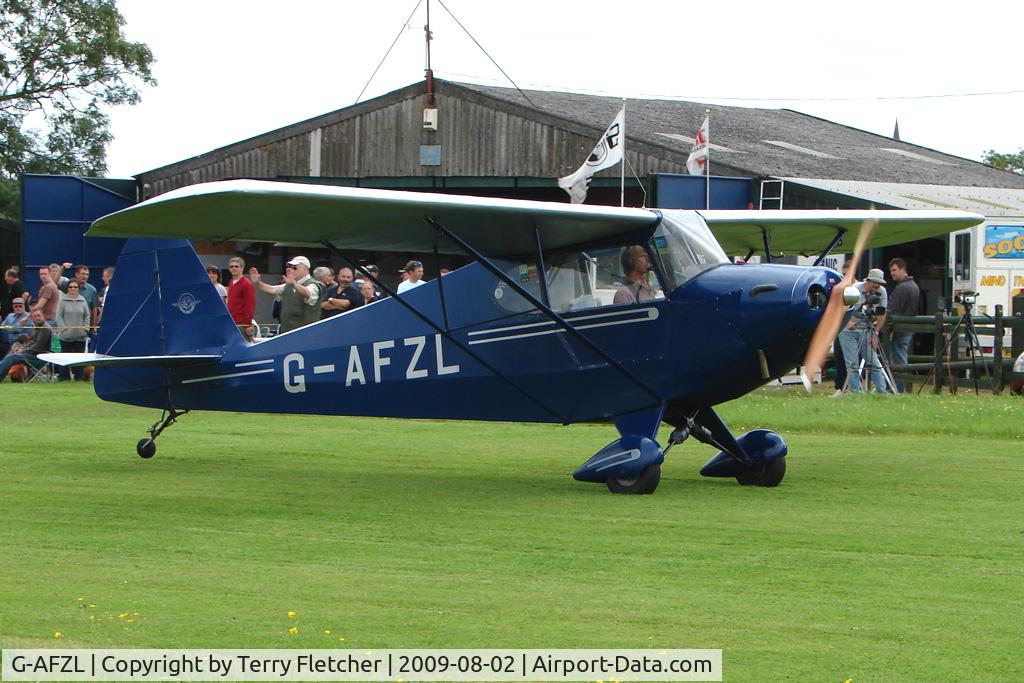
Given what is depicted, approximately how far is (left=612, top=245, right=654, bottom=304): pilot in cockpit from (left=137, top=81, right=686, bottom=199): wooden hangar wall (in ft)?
64.9

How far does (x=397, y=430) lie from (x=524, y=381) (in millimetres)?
5001

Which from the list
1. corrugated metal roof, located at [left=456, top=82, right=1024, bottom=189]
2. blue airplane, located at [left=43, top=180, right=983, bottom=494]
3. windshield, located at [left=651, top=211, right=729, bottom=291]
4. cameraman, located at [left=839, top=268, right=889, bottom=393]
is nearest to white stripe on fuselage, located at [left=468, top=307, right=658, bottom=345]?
blue airplane, located at [left=43, top=180, right=983, bottom=494]

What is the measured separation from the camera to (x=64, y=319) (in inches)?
978

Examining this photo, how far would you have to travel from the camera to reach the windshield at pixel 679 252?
37.4ft

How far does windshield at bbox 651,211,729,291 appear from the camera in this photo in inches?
448

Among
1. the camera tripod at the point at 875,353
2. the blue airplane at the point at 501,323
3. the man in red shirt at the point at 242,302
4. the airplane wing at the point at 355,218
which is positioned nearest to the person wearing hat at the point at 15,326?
the man in red shirt at the point at 242,302

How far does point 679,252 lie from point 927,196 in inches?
746

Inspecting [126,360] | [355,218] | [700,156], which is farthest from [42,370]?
[355,218]

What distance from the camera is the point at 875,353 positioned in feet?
68.1

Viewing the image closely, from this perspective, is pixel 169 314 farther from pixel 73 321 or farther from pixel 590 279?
pixel 73 321

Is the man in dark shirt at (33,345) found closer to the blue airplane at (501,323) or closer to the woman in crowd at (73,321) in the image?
the woman in crowd at (73,321)

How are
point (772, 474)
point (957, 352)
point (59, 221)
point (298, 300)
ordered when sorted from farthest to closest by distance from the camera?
point (59, 221)
point (957, 352)
point (298, 300)
point (772, 474)

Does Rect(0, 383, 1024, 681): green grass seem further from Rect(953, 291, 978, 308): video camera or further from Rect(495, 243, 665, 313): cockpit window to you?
Rect(953, 291, 978, 308): video camera

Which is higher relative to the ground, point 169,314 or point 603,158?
point 603,158
